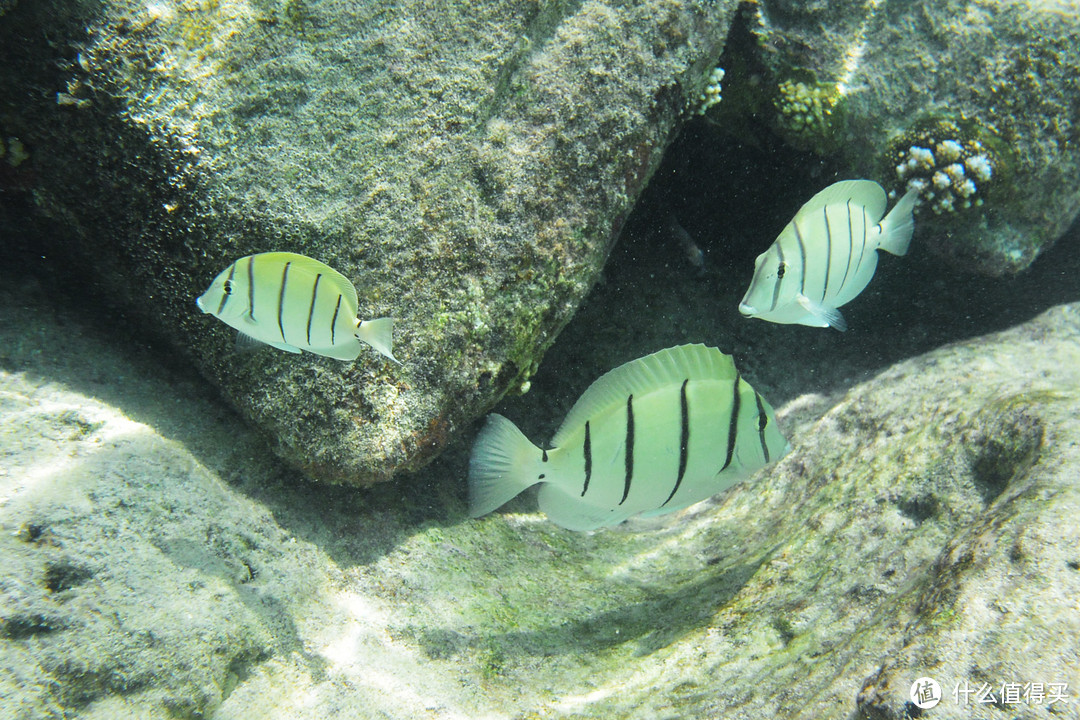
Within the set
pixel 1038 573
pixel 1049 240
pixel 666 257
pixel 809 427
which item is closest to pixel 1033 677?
pixel 1038 573

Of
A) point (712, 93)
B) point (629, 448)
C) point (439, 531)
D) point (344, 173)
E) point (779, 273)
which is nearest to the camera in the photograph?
point (629, 448)

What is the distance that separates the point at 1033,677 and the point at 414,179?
10.0ft

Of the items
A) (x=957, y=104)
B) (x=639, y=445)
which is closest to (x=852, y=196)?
(x=639, y=445)

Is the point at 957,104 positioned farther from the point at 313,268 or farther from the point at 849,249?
the point at 313,268

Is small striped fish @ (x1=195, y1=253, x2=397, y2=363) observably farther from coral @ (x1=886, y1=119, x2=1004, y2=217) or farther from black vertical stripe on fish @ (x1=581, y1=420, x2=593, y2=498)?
coral @ (x1=886, y1=119, x2=1004, y2=217)

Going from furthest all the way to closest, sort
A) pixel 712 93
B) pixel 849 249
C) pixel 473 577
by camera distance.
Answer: pixel 712 93
pixel 473 577
pixel 849 249

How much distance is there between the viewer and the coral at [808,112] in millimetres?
4215

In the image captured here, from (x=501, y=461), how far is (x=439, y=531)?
142 centimetres

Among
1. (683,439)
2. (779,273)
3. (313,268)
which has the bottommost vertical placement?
(683,439)

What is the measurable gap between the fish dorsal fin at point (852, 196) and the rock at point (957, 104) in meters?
1.88

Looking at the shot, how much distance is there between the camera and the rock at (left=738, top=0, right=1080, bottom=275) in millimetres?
4387

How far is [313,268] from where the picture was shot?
205 centimetres

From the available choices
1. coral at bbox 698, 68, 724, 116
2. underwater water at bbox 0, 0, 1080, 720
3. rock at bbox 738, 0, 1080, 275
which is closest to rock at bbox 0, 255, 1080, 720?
underwater water at bbox 0, 0, 1080, 720

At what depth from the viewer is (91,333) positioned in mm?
3111
